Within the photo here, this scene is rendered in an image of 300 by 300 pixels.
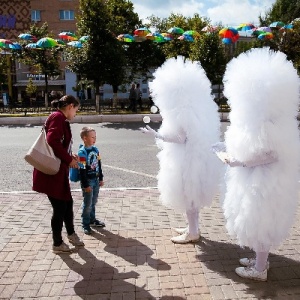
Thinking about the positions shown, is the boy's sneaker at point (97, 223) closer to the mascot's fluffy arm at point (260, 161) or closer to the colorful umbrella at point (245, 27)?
the mascot's fluffy arm at point (260, 161)

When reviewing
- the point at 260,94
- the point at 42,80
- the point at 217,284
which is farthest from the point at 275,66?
the point at 42,80

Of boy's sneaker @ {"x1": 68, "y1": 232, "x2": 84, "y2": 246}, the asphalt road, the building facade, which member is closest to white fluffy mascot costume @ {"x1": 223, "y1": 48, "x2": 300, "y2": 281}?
boy's sneaker @ {"x1": 68, "y1": 232, "x2": 84, "y2": 246}

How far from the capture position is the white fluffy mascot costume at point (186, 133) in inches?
160

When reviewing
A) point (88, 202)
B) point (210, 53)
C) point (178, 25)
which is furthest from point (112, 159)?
point (178, 25)

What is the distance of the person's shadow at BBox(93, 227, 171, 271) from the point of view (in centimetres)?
395

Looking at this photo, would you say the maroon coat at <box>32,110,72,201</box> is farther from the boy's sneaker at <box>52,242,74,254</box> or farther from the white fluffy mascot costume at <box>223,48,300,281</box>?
the white fluffy mascot costume at <box>223,48,300,281</box>

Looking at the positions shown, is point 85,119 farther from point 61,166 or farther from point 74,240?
point 61,166

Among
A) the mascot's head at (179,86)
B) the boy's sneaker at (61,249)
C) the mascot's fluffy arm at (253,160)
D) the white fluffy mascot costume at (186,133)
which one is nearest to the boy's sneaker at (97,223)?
the boy's sneaker at (61,249)

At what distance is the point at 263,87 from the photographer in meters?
3.06

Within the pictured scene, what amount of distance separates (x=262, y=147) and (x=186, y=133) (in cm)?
114

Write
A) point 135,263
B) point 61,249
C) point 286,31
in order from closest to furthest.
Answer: point 135,263 → point 61,249 → point 286,31

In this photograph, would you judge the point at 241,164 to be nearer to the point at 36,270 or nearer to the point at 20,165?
the point at 36,270

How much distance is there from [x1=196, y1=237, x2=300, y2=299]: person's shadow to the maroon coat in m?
1.75

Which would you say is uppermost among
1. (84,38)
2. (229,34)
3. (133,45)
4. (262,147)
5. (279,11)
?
(279,11)
